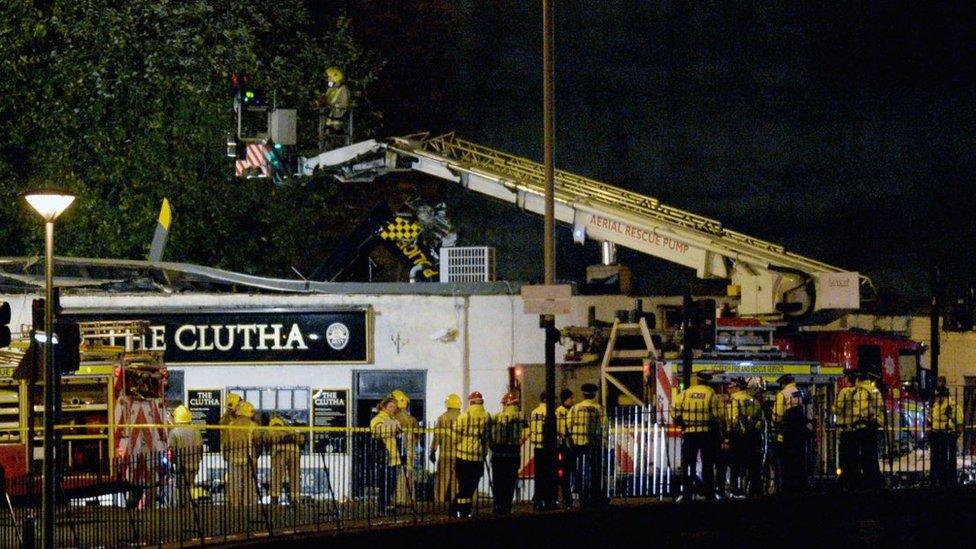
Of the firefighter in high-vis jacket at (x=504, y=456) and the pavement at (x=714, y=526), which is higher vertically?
the firefighter in high-vis jacket at (x=504, y=456)

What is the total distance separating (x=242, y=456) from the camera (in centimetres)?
2269

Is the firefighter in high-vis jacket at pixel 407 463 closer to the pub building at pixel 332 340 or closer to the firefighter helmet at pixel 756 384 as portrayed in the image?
the firefighter helmet at pixel 756 384

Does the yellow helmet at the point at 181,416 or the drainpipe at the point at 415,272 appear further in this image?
the drainpipe at the point at 415,272

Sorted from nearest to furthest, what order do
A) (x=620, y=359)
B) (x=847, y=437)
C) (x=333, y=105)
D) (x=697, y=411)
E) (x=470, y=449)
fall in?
(x=697, y=411), (x=470, y=449), (x=847, y=437), (x=620, y=359), (x=333, y=105)

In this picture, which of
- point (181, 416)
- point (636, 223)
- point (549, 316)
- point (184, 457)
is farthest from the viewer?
point (636, 223)

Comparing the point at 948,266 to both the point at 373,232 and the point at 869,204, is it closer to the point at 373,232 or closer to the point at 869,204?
the point at 869,204

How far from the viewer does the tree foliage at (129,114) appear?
35531mm

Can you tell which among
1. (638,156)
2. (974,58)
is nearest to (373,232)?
(638,156)

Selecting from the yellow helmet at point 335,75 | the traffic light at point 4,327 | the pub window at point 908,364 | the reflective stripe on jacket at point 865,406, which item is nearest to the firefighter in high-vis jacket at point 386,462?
the traffic light at point 4,327

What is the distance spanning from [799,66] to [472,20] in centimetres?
716

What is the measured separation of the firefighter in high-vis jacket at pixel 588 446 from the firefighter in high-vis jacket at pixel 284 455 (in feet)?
11.8

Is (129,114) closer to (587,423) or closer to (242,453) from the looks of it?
(242,453)

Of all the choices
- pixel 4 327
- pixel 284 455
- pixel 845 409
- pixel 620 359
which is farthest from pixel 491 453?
pixel 4 327

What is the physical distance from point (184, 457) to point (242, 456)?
6.28 feet
